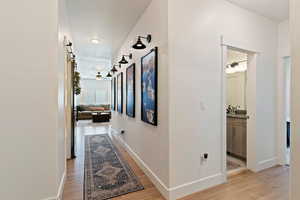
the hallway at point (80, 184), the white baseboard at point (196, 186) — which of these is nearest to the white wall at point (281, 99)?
the white baseboard at point (196, 186)

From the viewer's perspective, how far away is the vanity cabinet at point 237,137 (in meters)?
3.10

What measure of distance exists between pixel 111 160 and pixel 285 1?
171 inches

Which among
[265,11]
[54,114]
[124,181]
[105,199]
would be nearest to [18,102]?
[54,114]

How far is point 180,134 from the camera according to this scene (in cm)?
197

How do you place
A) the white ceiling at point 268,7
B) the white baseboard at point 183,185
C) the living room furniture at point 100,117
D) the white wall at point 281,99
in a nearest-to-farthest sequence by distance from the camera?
the white baseboard at point 183,185
the white ceiling at point 268,7
the white wall at point 281,99
the living room furniture at point 100,117

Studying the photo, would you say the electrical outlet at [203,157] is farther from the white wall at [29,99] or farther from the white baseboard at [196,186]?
the white wall at [29,99]

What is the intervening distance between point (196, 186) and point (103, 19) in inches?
139

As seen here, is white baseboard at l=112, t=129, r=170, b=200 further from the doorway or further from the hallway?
the doorway

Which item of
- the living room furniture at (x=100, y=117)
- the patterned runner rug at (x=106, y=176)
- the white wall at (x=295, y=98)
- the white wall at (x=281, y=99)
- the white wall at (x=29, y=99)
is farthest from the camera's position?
the living room furniture at (x=100, y=117)

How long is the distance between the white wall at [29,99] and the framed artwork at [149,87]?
4.23ft

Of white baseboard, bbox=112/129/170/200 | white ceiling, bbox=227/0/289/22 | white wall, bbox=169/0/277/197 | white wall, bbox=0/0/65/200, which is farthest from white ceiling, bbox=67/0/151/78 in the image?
white baseboard, bbox=112/129/170/200

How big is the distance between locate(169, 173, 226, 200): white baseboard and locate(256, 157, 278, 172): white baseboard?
101 centimetres

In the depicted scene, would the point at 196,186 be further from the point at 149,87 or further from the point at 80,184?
the point at 80,184

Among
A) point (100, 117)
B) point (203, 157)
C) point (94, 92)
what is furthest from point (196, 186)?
point (94, 92)
